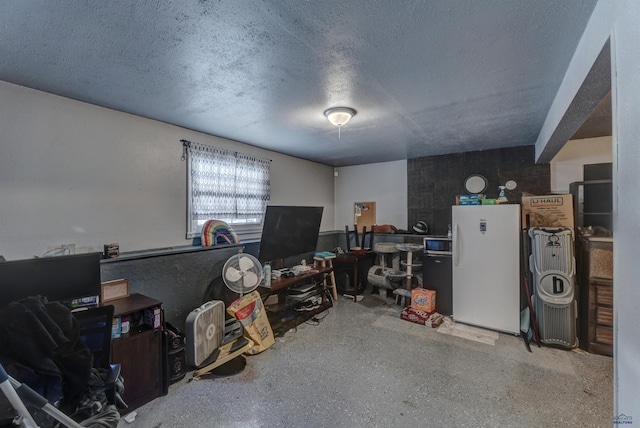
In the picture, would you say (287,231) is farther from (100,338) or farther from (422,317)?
(100,338)

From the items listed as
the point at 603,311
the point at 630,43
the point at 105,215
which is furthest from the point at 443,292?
→ the point at 105,215

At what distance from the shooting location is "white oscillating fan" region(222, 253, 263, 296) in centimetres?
274

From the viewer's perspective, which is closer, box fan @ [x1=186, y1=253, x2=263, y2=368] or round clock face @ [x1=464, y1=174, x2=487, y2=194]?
box fan @ [x1=186, y1=253, x2=263, y2=368]

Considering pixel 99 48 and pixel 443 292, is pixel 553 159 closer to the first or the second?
pixel 443 292

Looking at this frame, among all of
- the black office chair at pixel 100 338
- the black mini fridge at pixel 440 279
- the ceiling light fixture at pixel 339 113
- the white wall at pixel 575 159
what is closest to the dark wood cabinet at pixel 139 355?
the black office chair at pixel 100 338

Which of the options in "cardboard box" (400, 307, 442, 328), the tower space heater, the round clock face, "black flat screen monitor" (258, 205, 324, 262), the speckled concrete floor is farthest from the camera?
the round clock face

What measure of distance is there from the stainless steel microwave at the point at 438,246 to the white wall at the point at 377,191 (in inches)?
39.4

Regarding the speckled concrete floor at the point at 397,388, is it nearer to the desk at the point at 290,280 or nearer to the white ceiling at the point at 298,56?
the desk at the point at 290,280

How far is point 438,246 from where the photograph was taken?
12.7ft

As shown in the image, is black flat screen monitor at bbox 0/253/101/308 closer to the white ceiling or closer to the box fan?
the box fan

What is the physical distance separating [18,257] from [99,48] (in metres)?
1.70

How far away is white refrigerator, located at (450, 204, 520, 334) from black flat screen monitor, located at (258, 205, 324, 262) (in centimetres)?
198

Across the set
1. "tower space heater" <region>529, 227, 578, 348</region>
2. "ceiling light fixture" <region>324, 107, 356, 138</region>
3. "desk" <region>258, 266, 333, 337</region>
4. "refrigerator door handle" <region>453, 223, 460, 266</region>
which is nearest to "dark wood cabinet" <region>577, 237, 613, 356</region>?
"tower space heater" <region>529, 227, 578, 348</region>

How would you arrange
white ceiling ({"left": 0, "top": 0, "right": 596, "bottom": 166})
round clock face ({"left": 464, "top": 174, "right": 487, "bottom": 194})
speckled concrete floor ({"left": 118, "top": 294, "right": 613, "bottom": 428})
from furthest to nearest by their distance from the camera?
1. round clock face ({"left": 464, "top": 174, "right": 487, "bottom": 194})
2. speckled concrete floor ({"left": 118, "top": 294, "right": 613, "bottom": 428})
3. white ceiling ({"left": 0, "top": 0, "right": 596, "bottom": 166})
